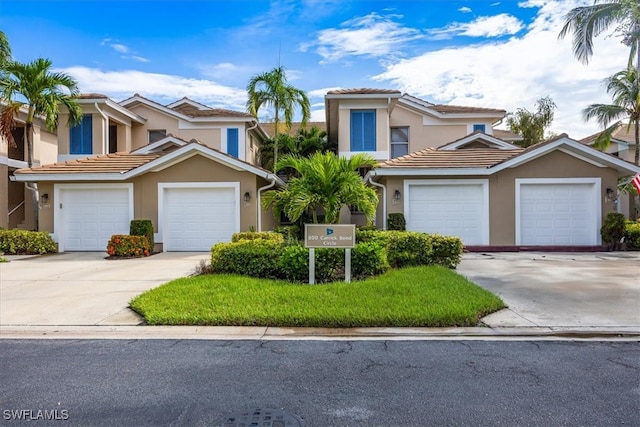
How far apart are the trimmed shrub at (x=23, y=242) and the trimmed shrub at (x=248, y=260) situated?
8715mm

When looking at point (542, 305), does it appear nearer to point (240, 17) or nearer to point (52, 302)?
point (52, 302)

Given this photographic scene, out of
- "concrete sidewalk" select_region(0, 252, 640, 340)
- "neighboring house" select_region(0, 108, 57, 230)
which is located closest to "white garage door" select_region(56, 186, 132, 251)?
"concrete sidewalk" select_region(0, 252, 640, 340)

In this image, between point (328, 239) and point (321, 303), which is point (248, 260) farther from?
point (321, 303)

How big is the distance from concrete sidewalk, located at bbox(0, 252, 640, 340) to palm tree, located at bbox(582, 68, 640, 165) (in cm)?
1236

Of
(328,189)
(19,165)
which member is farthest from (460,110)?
(19,165)

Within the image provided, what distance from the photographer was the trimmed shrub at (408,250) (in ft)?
30.0

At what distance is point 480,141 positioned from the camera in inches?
668

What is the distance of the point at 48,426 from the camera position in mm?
3031

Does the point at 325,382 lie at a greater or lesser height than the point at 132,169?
lesser

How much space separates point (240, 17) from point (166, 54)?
3.45 m

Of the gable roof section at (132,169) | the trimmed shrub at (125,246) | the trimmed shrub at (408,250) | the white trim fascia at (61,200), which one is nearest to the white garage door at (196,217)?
the gable roof section at (132,169)

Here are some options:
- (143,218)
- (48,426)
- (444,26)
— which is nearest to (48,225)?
(143,218)

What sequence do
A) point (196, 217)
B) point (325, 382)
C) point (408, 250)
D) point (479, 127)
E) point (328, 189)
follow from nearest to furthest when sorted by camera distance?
1. point (325, 382)
2. point (408, 250)
3. point (328, 189)
4. point (196, 217)
5. point (479, 127)

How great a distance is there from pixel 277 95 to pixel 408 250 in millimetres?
11581
